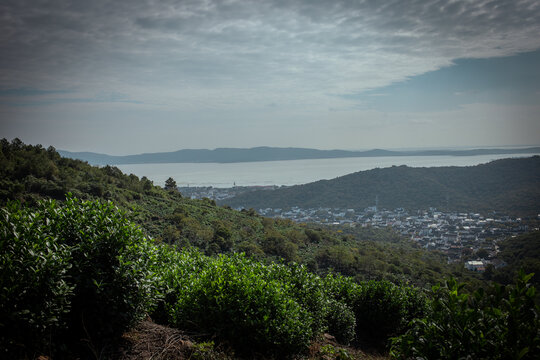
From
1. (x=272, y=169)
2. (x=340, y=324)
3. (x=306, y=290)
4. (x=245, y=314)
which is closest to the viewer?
(x=245, y=314)

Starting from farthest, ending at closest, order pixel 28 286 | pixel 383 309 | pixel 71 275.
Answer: pixel 383 309 → pixel 71 275 → pixel 28 286

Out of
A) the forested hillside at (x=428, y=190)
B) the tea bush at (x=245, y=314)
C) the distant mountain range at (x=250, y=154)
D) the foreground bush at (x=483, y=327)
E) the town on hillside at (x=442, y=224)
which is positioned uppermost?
the distant mountain range at (x=250, y=154)

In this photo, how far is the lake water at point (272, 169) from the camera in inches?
3457

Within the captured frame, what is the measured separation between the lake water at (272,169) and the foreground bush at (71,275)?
74.4 metres

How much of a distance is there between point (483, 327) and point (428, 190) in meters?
69.5

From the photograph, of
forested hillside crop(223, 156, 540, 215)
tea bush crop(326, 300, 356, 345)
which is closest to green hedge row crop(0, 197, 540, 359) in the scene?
tea bush crop(326, 300, 356, 345)

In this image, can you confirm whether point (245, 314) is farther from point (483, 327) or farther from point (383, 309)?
point (383, 309)

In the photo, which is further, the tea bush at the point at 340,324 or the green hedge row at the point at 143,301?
the tea bush at the point at 340,324

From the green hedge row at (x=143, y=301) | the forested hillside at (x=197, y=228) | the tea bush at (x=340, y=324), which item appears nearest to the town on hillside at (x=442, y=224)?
Result: the forested hillside at (x=197, y=228)

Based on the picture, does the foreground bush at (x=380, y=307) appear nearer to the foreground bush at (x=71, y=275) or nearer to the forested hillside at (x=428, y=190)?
the foreground bush at (x=71, y=275)

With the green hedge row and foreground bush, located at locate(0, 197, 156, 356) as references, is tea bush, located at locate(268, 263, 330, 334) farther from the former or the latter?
foreground bush, located at locate(0, 197, 156, 356)

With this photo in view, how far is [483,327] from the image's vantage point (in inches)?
89.7

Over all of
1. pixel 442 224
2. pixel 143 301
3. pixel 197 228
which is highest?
pixel 143 301

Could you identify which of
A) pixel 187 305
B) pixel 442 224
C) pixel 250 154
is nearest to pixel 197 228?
pixel 187 305
